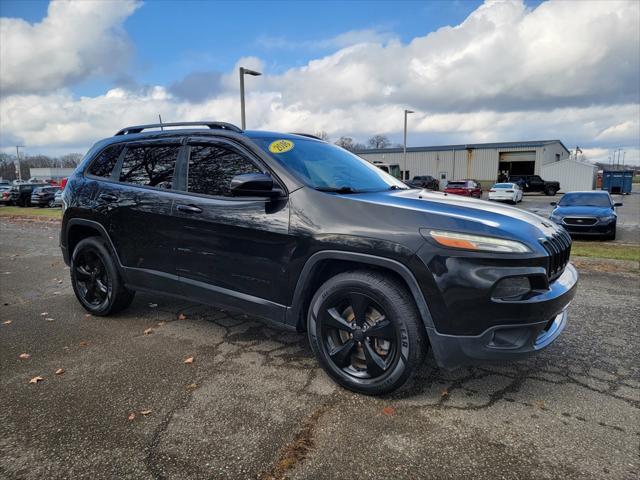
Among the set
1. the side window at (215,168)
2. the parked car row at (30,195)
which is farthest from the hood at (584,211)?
the parked car row at (30,195)

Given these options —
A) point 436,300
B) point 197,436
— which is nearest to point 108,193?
point 197,436

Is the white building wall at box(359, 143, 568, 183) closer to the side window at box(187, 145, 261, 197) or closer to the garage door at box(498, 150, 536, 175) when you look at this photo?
the garage door at box(498, 150, 536, 175)

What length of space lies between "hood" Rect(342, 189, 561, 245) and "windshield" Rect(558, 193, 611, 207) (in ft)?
36.7

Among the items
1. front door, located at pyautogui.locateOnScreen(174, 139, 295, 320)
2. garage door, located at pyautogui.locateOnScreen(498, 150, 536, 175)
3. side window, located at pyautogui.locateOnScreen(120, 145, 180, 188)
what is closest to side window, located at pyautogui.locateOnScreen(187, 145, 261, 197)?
front door, located at pyautogui.locateOnScreen(174, 139, 295, 320)

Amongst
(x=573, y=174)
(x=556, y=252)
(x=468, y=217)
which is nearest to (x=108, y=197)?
(x=468, y=217)

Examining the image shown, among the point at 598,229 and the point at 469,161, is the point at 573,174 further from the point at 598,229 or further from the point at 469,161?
the point at 598,229

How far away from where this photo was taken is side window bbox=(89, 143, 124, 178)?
4227 millimetres

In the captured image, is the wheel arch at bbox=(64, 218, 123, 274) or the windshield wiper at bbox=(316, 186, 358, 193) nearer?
the windshield wiper at bbox=(316, 186, 358, 193)

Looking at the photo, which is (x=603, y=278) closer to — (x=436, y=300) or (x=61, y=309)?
(x=436, y=300)

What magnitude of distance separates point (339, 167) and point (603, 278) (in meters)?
4.75

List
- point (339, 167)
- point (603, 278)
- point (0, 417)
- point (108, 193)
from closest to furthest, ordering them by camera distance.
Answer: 1. point (0, 417)
2. point (339, 167)
3. point (108, 193)
4. point (603, 278)

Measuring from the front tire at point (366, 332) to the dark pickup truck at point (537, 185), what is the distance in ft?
124

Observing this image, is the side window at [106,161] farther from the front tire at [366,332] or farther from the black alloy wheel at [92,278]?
the front tire at [366,332]

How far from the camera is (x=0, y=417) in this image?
2.64 metres
